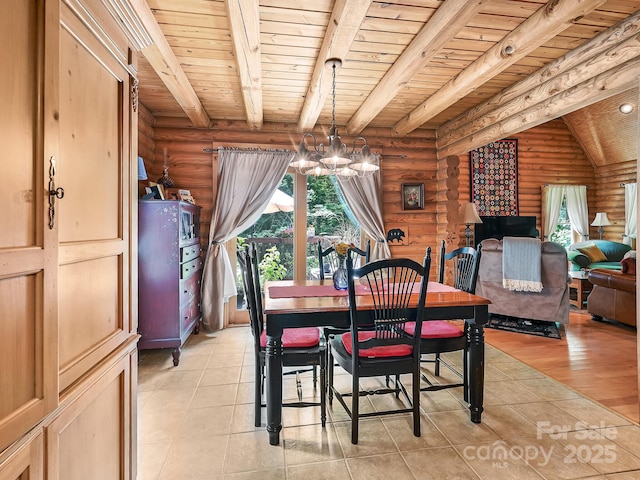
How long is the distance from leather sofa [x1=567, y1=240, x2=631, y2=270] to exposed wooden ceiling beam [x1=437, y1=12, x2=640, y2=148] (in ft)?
12.6

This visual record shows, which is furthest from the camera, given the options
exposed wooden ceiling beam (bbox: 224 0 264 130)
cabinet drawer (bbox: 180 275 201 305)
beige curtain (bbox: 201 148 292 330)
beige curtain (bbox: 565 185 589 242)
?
beige curtain (bbox: 565 185 589 242)

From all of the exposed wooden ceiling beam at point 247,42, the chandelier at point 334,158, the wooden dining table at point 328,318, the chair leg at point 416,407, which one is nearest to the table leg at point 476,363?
the wooden dining table at point 328,318

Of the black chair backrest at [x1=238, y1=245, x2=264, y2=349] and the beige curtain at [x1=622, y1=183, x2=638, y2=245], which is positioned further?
the beige curtain at [x1=622, y1=183, x2=638, y2=245]

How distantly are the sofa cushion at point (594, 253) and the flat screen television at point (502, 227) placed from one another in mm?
883

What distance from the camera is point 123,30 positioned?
133 cm

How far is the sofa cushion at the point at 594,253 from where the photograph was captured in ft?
19.8

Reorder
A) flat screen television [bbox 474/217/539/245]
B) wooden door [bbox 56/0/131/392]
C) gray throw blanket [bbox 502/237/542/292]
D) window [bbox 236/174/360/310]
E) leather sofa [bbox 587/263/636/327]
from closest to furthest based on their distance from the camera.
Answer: wooden door [bbox 56/0/131/392], gray throw blanket [bbox 502/237/542/292], leather sofa [bbox 587/263/636/327], window [bbox 236/174/360/310], flat screen television [bbox 474/217/539/245]

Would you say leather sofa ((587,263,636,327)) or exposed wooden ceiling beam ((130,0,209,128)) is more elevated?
exposed wooden ceiling beam ((130,0,209,128))

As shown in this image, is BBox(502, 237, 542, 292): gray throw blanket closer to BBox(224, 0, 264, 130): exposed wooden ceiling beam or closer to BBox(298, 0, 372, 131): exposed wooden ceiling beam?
BBox(298, 0, 372, 131): exposed wooden ceiling beam

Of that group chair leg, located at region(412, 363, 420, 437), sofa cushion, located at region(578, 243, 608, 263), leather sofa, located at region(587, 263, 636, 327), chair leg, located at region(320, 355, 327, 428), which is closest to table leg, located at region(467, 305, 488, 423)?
chair leg, located at region(412, 363, 420, 437)

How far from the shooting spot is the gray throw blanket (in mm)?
Result: 3727

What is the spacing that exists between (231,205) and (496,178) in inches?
202

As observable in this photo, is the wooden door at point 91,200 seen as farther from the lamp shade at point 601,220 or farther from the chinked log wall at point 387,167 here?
the lamp shade at point 601,220

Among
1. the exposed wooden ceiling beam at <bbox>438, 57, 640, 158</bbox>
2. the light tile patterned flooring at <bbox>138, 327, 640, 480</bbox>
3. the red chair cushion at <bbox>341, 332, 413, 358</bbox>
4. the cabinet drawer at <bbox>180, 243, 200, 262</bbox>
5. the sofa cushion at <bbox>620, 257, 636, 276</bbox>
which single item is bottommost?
the light tile patterned flooring at <bbox>138, 327, 640, 480</bbox>
